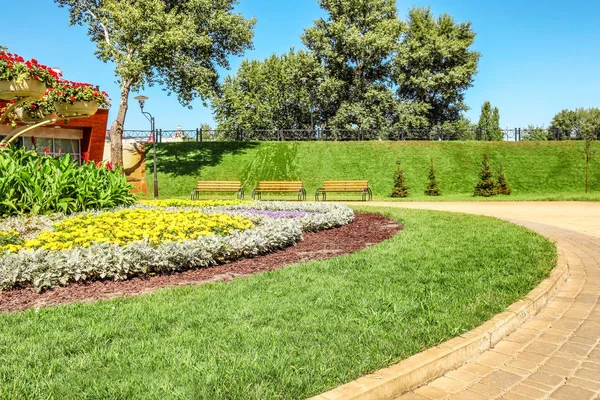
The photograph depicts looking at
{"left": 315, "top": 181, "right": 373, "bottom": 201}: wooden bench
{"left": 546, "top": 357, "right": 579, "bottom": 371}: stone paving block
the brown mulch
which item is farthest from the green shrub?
{"left": 315, "top": 181, "right": 373, "bottom": 201}: wooden bench

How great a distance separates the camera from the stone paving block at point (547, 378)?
2736 millimetres

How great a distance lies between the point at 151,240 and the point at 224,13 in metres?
24.8

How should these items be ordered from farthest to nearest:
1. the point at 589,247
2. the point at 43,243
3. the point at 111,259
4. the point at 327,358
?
1. the point at 589,247
2. the point at 43,243
3. the point at 111,259
4. the point at 327,358

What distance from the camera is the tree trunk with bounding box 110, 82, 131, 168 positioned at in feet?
78.9

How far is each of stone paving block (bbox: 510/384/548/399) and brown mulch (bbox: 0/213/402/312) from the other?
330 cm

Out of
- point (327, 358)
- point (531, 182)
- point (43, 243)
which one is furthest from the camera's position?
point (531, 182)

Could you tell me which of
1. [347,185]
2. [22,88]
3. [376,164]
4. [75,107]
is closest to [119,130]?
[347,185]

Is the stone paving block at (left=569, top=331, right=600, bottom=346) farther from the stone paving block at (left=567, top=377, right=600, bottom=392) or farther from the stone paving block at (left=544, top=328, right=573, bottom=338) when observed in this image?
the stone paving block at (left=567, top=377, right=600, bottom=392)

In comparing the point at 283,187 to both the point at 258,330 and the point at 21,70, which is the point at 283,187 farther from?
A: the point at 258,330

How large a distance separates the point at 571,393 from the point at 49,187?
Result: 372 inches

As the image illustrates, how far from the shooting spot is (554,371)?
9.52ft

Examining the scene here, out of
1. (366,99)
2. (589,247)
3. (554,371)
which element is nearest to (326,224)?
(589,247)

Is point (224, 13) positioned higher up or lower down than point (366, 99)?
higher up

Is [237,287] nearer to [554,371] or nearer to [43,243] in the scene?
[554,371]
